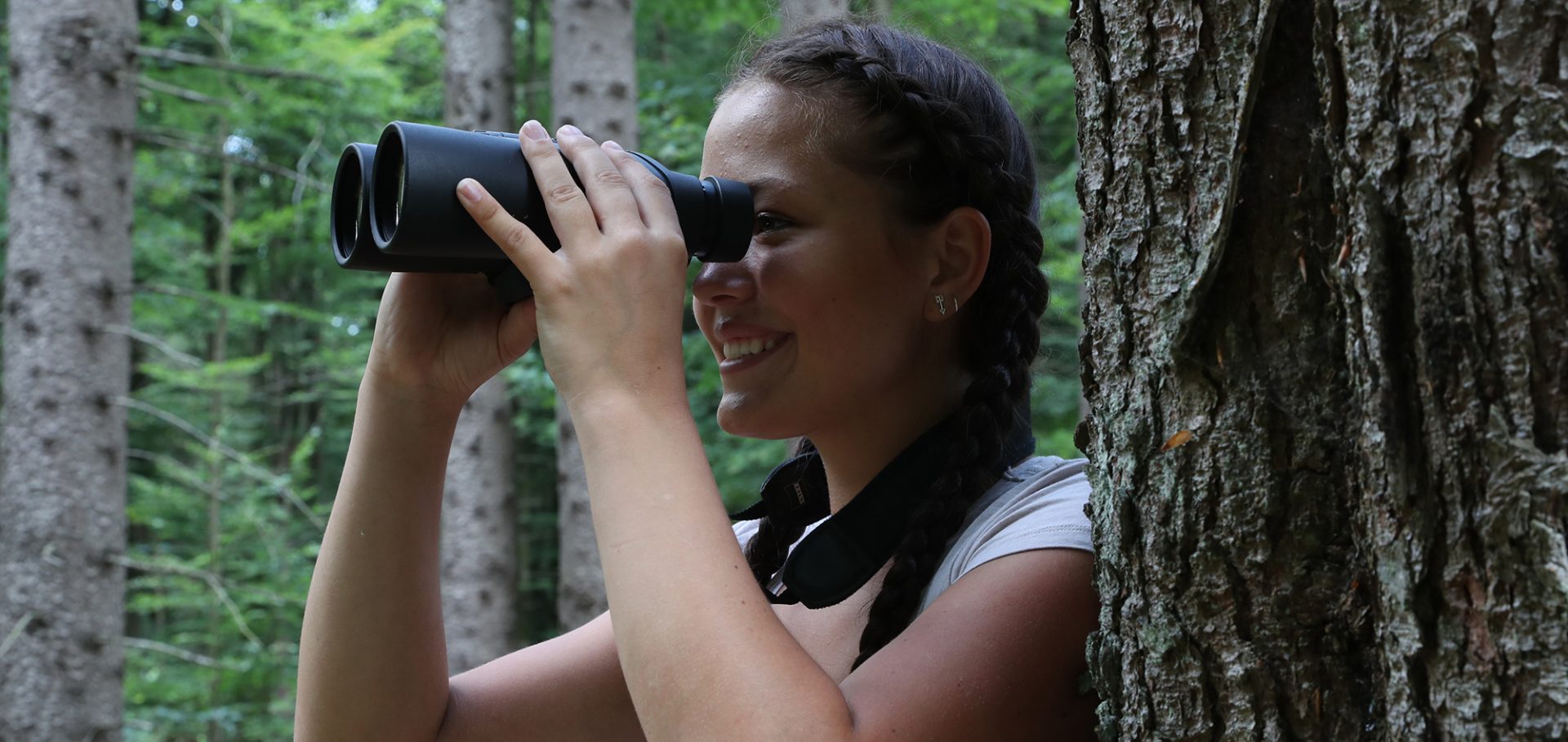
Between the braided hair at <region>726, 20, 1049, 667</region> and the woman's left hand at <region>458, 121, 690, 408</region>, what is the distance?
359 millimetres

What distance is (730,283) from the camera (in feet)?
4.68

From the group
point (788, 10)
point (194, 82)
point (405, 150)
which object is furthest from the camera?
point (194, 82)

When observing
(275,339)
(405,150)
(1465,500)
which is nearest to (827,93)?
(405,150)

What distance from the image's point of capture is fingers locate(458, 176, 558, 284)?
1159 millimetres

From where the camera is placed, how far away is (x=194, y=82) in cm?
970

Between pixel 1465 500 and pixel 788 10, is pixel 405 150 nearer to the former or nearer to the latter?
pixel 1465 500

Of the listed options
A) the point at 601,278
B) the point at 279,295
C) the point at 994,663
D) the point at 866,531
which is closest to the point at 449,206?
the point at 601,278

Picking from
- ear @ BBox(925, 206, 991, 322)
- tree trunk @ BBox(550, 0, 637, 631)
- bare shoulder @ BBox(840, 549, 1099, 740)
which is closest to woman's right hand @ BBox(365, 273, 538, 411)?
ear @ BBox(925, 206, 991, 322)

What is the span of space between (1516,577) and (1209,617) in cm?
24

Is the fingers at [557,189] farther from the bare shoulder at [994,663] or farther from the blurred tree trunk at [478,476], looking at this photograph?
the blurred tree trunk at [478,476]

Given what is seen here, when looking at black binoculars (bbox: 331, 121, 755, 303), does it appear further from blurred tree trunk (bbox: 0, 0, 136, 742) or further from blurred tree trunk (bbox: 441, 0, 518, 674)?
blurred tree trunk (bbox: 441, 0, 518, 674)

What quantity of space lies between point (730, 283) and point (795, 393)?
0.15 meters

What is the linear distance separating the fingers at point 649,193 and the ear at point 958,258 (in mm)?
378

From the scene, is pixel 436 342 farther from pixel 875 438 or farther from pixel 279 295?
pixel 279 295
